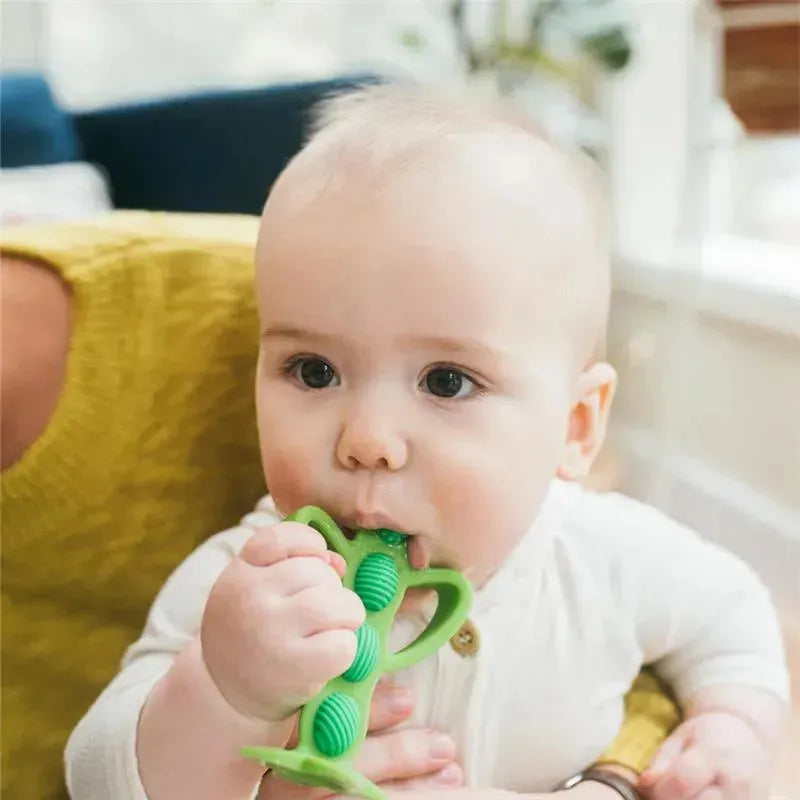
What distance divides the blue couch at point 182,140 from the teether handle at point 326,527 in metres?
1.11

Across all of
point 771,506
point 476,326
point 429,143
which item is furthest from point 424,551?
point 771,506

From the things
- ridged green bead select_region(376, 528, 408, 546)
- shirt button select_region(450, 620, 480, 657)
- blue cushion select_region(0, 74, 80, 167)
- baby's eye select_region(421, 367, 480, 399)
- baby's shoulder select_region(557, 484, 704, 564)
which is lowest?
shirt button select_region(450, 620, 480, 657)

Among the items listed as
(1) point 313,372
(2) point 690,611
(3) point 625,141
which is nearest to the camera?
(1) point 313,372

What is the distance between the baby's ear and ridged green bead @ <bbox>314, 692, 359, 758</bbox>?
246 mm

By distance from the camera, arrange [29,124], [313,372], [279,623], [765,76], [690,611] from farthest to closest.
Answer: [29,124] → [765,76] → [690,611] → [313,372] → [279,623]

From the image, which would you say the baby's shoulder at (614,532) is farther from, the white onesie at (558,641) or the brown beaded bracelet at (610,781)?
the brown beaded bracelet at (610,781)

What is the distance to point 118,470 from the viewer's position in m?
0.77

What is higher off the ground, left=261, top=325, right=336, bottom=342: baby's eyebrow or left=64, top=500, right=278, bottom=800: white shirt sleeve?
left=261, top=325, right=336, bottom=342: baby's eyebrow

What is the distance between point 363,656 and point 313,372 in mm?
175

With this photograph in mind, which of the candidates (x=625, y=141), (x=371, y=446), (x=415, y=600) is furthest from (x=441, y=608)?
(x=625, y=141)

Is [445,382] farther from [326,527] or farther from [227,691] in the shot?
[227,691]

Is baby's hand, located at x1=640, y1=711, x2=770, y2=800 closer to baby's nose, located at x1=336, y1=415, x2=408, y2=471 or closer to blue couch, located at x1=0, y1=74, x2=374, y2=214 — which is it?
baby's nose, located at x1=336, y1=415, x2=408, y2=471

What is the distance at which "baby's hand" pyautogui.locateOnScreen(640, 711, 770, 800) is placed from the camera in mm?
700

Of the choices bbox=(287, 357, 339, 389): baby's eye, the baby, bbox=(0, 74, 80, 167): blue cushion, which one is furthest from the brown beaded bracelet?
bbox=(0, 74, 80, 167): blue cushion
